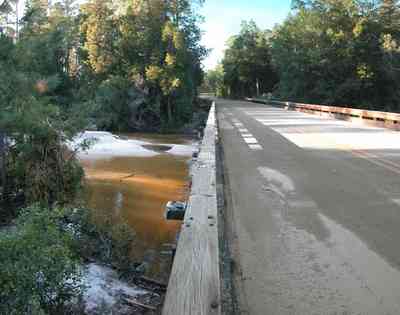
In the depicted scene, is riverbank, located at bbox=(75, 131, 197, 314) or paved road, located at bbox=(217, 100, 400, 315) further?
riverbank, located at bbox=(75, 131, 197, 314)

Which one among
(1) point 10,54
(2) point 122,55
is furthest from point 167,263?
(2) point 122,55

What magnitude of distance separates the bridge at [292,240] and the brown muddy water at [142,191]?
1539 millimetres

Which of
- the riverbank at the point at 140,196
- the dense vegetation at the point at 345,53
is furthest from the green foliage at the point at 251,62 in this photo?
the riverbank at the point at 140,196

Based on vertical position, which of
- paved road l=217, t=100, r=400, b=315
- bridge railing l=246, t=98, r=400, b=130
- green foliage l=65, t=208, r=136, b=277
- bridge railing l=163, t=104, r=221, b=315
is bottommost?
green foliage l=65, t=208, r=136, b=277

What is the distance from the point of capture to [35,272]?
9.78 ft

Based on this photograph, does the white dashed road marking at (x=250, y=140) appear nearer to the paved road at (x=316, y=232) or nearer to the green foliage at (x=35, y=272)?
the paved road at (x=316, y=232)

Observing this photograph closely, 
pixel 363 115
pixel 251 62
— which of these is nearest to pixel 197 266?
pixel 363 115

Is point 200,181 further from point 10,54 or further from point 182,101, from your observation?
point 182,101

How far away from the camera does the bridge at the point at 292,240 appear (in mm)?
3125

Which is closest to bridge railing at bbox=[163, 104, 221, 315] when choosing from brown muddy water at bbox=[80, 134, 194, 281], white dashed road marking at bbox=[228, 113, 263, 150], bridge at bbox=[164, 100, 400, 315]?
bridge at bbox=[164, 100, 400, 315]

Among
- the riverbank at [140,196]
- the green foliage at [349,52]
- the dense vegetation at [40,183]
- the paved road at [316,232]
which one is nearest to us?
the dense vegetation at [40,183]

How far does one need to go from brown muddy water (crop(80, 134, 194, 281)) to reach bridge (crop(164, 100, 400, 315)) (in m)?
1.54

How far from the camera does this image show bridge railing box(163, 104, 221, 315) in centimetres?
242

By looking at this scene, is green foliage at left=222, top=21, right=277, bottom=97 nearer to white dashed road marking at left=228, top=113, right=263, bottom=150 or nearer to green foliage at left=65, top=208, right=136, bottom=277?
white dashed road marking at left=228, top=113, right=263, bottom=150
